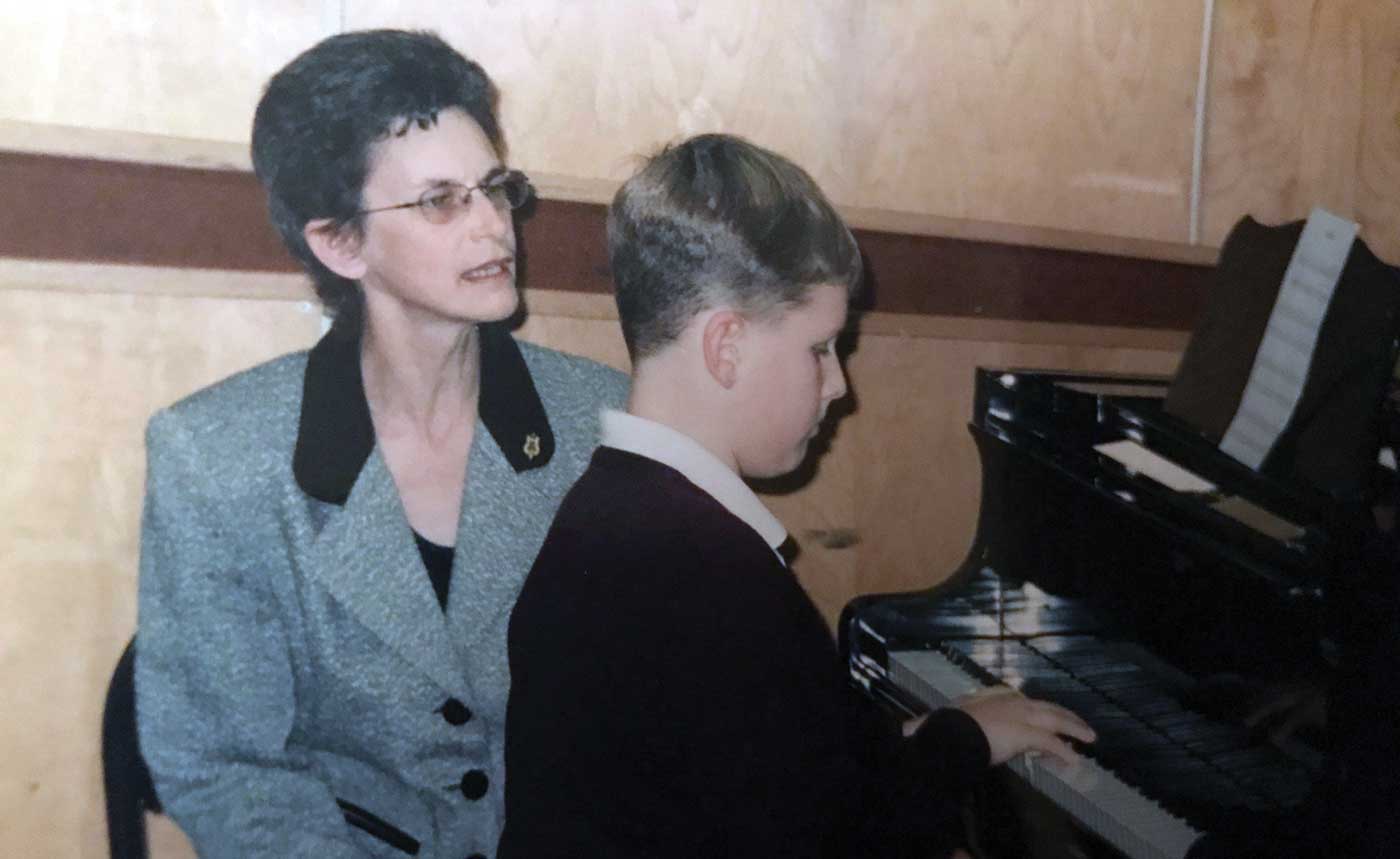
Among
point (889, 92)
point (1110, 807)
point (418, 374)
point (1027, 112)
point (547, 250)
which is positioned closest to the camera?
point (1110, 807)

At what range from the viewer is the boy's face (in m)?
1.11

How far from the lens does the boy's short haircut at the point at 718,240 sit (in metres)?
1.11

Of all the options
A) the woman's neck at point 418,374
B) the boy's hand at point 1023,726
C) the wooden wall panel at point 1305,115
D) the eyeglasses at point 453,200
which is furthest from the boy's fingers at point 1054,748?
the wooden wall panel at point 1305,115

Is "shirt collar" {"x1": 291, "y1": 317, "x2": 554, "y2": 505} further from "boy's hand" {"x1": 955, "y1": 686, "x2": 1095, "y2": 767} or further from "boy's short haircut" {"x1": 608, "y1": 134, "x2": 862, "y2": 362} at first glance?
"boy's hand" {"x1": 955, "y1": 686, "x2": 1095, "y2": 767}

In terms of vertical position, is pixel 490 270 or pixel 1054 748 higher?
pixel 490 270

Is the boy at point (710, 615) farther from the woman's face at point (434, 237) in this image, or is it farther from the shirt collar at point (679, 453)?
the woman's face at point (434, 237)

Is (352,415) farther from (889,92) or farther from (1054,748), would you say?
(889,92)

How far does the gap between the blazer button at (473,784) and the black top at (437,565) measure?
185 mm

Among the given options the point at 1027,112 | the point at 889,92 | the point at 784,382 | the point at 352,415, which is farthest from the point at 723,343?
the point at 1027,112

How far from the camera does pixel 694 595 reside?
0.96 meters

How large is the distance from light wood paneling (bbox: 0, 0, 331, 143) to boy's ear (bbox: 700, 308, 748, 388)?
56 centimetres

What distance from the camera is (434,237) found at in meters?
1.21

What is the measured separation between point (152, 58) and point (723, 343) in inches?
26.7

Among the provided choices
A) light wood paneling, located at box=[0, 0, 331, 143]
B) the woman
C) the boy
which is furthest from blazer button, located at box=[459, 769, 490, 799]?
light wood paneling, located at box=[0, 0, 331, 143]
